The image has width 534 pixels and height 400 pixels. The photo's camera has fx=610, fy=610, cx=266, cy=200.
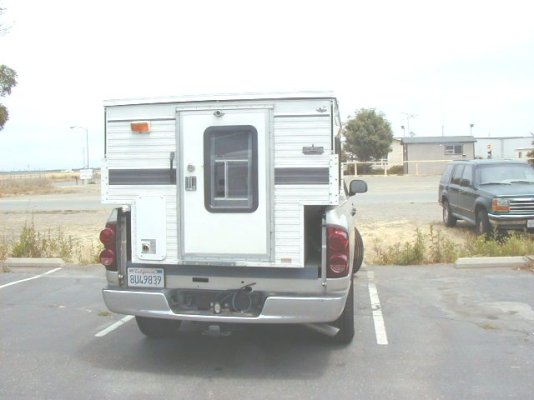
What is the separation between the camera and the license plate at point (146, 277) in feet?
17.5

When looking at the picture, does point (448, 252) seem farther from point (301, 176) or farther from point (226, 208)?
point (226, 208)

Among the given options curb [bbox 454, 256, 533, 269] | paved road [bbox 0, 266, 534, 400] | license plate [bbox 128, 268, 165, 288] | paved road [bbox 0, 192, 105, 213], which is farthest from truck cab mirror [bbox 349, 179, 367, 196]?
paved road [bbox 0, 192, 105, 213]

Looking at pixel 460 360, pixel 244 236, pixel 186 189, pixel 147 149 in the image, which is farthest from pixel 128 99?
pixel 460 360

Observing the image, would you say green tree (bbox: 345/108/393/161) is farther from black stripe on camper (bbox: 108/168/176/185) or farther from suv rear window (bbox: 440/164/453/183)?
black stripe on camper (bbox: 108/168/176/185)

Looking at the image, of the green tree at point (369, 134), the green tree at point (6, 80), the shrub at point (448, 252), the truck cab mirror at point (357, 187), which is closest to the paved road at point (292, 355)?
the truck cab mirror at point (357, 187)

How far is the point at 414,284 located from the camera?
889 cm

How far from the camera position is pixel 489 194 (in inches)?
475

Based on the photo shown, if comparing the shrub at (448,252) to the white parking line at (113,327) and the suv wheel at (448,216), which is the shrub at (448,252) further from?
the white parking line at (113,327)

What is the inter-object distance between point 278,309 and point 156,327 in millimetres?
1916

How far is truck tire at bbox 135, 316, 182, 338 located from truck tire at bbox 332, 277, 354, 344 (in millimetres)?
1698

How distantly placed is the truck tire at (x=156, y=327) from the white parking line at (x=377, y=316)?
214 centimetres

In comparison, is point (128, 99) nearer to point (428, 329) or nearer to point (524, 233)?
point (428, 329)

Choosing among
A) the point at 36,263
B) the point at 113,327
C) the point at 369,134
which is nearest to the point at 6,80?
the point at 36,263

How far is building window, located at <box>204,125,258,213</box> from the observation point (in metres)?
5.10
